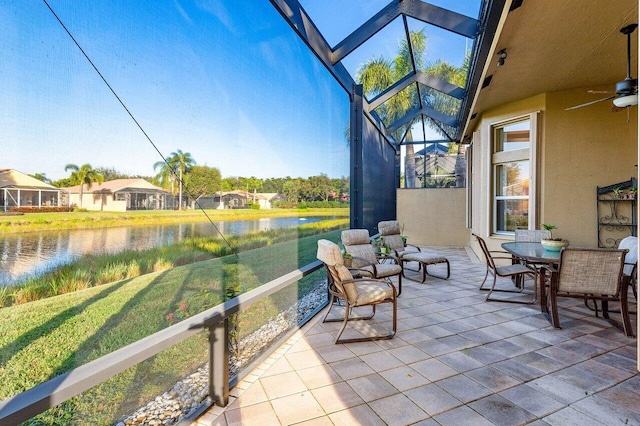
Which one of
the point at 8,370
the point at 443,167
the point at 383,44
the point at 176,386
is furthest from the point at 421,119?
the point at 8,370

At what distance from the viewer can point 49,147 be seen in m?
1.36

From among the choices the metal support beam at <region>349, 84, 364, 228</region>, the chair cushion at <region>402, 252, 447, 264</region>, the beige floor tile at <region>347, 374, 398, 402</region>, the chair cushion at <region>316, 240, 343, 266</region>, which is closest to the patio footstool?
the chair cushion at <region>402, 252, 447, 264</region>

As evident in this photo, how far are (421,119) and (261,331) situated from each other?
374 inches

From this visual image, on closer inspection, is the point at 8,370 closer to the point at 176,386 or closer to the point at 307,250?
the point at 176,386

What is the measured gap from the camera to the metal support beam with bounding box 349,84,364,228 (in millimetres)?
6098

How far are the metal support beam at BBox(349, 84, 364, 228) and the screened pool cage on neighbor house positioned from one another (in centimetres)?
2

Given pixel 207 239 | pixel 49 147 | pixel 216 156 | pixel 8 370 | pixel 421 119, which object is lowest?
pixel 8 370

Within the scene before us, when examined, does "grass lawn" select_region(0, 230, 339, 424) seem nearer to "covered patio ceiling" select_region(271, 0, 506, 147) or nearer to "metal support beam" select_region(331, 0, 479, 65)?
"covered patio ceiling" select_region(271, 0, 506, 147)

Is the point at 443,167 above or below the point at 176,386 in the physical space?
above

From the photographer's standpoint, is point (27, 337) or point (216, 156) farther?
point (216, 156)

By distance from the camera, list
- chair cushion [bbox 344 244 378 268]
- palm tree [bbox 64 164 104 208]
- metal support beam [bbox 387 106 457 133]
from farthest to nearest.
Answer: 1. metal support beam [bbox 387 106 457 133]
2. chair cushion [bbox 344 244 378 268]
3. palm tree [bbox 64 164 104 208]

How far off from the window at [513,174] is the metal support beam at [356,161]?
294cm

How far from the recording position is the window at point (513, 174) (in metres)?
5.90

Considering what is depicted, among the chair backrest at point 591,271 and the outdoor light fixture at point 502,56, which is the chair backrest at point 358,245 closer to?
the chair backrest at point 591,271
